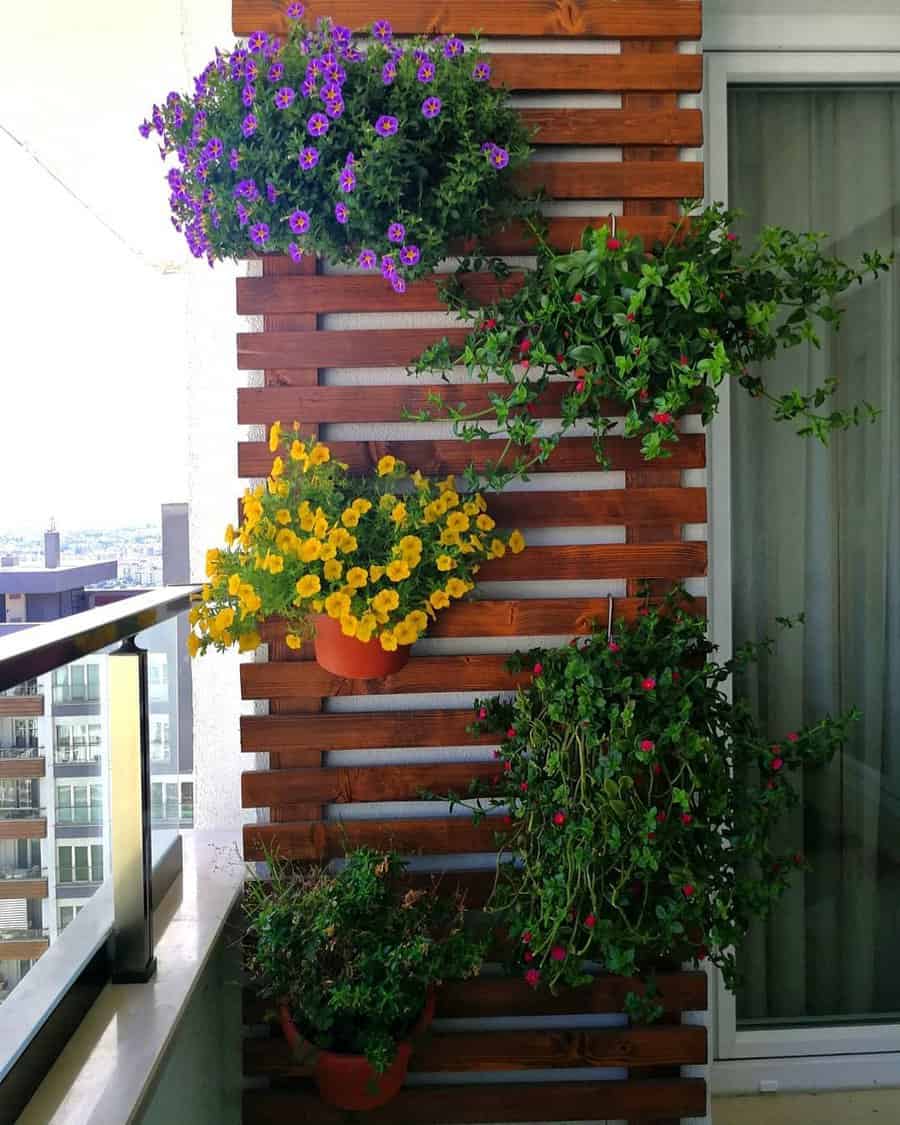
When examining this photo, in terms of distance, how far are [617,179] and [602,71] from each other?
9.3 inches

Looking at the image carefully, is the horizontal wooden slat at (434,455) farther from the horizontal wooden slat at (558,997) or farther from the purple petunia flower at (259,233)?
the horizontal wooden slat at (558,997)

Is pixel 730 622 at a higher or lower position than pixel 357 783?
higher

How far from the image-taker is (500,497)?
83.6 inches

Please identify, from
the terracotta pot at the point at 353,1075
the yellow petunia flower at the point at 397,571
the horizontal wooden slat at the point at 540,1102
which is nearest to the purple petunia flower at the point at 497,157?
the yellow petunia flower at the point at 397,571

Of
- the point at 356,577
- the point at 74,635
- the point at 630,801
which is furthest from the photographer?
the point at 630,801

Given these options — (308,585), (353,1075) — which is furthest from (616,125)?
(353,1075)

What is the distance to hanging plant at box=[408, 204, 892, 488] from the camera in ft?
5.85

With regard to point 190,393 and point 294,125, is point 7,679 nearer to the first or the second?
point 294,125

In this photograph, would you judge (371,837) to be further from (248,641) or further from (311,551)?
(311,551)

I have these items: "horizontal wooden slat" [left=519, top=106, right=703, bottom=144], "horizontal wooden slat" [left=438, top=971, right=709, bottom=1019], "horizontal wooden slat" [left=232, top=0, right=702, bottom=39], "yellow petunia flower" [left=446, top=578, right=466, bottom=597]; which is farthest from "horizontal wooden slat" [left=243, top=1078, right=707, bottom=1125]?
"horizontal wooden slat" [left=232, top=0, right=702, bottom=39]

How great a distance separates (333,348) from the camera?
209 cm

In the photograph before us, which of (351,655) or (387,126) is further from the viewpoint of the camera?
(351,655)

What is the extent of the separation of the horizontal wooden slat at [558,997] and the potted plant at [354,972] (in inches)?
9.7

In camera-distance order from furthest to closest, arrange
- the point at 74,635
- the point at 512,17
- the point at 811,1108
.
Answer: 1. the point at 811,1108
2. the point at 512,17
3. the point at 74,635
